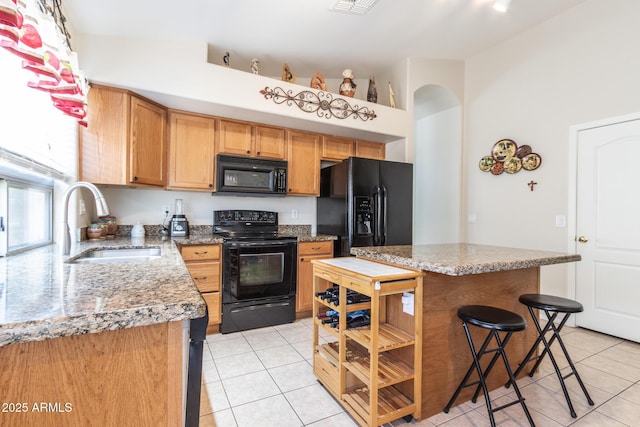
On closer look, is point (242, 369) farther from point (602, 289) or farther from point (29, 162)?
point (602, 289)

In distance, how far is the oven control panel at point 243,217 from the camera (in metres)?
3.38

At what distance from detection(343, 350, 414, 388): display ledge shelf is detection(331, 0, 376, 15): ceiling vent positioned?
265 centimetres

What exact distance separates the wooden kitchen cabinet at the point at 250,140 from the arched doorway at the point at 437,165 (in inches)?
77.9

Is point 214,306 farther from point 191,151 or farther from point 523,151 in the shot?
point 523,151

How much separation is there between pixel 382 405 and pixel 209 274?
6.13ft

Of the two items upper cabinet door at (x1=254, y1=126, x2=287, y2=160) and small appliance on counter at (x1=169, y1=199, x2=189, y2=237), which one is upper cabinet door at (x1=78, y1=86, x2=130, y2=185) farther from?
upper cabinet door at (x1=254, y1=126, x2=287, y2=160)

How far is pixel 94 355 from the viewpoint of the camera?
0.70 meters

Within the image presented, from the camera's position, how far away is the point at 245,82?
2.88 m

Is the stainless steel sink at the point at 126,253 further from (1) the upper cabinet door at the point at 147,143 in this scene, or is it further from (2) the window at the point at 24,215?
(1) the upper cabinet door at the point at 147,143

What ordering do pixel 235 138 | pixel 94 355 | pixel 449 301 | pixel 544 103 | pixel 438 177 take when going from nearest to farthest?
pixel 94 355 < pixel 449 301 < pixel 235 138 < pixel 544 103 < pixel 438 177

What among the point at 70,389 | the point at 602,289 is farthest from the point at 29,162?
the point at 602,289

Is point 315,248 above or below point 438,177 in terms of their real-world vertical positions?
below

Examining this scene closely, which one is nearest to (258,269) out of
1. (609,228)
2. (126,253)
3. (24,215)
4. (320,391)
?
(126,253)

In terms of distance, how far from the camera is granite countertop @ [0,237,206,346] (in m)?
0.63
